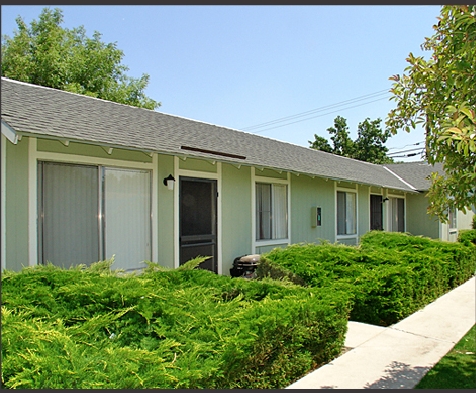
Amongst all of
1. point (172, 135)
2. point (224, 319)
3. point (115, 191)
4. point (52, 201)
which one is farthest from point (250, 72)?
point (224, 319)

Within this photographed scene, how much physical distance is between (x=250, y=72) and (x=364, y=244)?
505 centimetres

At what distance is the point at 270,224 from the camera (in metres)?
10.9

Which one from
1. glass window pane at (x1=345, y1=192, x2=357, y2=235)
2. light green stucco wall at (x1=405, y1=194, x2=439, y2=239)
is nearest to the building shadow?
glass window pane at (x1=345, y1=192, x2=357, y2=235)

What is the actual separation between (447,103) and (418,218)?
56.6 ft

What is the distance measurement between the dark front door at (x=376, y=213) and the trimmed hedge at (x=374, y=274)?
690cm

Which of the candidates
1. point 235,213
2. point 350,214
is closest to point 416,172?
point 350,214

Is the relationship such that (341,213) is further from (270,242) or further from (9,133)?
(9,133)

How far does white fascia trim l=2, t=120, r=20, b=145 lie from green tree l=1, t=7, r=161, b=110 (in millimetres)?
18858

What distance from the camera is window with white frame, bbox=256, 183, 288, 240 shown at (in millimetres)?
10508

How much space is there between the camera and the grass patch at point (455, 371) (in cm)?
426

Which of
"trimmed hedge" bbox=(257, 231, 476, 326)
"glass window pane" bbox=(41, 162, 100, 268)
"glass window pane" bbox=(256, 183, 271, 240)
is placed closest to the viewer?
"glass window pane" bbox=(41, 162, 100, 268)

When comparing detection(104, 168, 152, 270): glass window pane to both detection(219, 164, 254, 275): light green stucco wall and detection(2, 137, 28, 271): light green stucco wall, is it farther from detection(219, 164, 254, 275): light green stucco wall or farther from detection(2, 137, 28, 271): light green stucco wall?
detection(219, 164, 254, 275): light green stucco wall

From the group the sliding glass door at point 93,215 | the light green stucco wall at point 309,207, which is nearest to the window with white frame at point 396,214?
the light green stucco wall at point 309,207

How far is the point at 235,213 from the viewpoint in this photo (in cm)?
961
